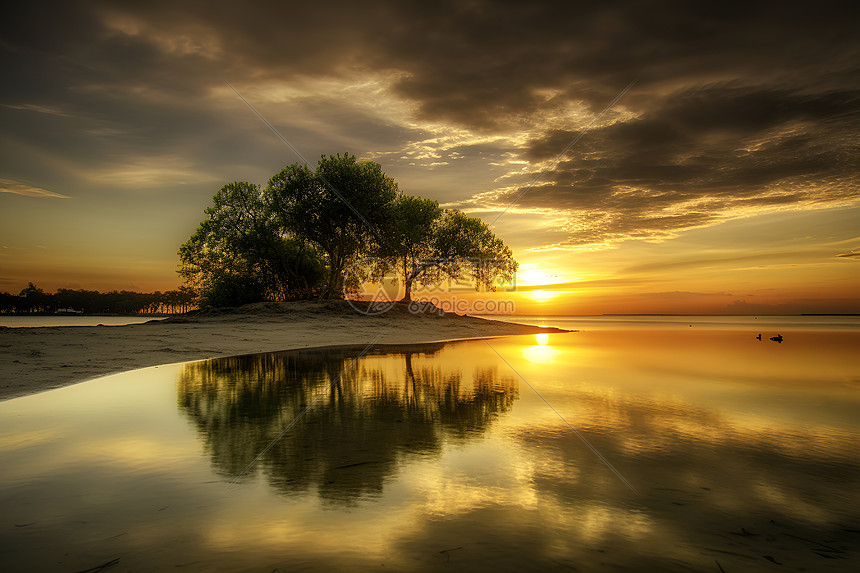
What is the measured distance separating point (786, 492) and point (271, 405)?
373 inches

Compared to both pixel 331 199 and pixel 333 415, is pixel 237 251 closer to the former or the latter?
pixel 331 199

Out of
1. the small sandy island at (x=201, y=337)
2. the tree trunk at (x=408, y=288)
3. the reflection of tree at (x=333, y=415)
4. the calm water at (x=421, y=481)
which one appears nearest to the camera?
the calm water at (x=421, y=481)

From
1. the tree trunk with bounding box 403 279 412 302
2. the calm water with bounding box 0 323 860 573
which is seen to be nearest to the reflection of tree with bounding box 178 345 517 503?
the calm water with bounding box 0 323 860 573

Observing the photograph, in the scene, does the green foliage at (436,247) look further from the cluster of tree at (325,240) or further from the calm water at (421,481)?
the calm water at (421,481)

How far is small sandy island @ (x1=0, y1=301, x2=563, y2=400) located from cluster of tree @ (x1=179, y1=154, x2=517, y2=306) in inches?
220

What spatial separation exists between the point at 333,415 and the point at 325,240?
1569 inches

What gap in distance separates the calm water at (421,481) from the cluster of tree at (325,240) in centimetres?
3483

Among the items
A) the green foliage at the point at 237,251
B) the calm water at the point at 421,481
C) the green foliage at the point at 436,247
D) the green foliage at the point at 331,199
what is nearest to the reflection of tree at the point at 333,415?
the calm water at the point at 421,481

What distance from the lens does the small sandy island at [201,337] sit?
14.8m

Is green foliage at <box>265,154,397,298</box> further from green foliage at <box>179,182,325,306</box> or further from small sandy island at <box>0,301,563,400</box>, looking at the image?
small sandy island at <box>0,301,563,400</box>

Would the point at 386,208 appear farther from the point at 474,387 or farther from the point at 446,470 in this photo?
the point at 446,470

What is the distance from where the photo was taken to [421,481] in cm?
585

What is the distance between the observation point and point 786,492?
19.0ft

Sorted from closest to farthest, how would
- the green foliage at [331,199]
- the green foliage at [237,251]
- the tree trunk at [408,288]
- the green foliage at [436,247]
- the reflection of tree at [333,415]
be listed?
the reflection of tree at [333,415] < the green foliage at [331,199] < the green foliage at [237,251] < the green foliage at [436,247] < the tree trunk at [408,288]
